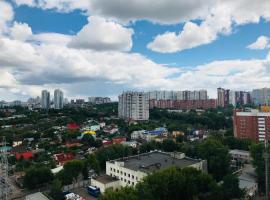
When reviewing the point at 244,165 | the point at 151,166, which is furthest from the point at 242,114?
the point at 151,166

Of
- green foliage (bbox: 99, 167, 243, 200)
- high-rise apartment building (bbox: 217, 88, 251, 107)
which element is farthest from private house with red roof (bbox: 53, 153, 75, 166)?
high-rise apartment building (bbox: 217, 88, 251, 107)

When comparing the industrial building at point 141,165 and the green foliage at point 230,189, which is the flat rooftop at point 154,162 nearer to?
the industrial building at point 141,165

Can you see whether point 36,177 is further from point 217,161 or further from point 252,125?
point 252,125

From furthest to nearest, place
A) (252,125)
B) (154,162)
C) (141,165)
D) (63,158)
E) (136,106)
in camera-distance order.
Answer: (136,106)
(252,125)
(63,158)
(154,162)
(141,165)

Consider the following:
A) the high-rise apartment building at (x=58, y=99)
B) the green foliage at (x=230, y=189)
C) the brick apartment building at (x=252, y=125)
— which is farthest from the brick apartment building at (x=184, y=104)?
the green foliage at (x=230, y=189)

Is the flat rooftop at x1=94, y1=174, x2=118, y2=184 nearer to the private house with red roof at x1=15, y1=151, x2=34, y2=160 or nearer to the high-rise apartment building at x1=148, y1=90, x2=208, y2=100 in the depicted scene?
the private house with red roof at x1=15, y1=151, x2=34, y2=160

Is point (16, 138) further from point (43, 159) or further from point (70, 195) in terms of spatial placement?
point (70, 195)

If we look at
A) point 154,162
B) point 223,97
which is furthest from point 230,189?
point 223,97

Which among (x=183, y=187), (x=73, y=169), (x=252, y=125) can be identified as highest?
(x=252, y=125)
